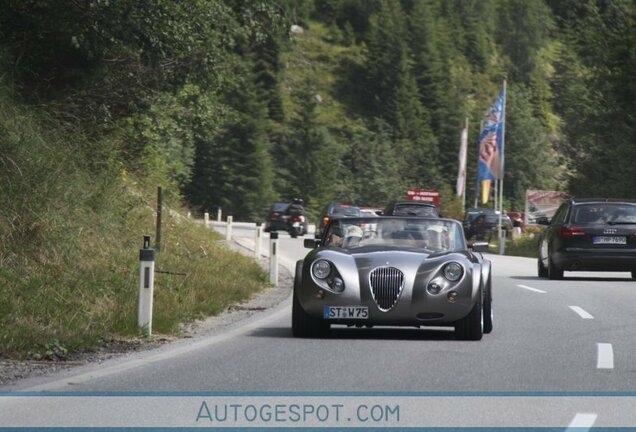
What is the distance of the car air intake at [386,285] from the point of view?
13.6 metres

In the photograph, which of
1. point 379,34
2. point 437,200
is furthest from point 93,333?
point 379,34

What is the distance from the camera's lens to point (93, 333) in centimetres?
1307

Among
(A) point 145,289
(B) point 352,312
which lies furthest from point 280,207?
(B) point 352,312

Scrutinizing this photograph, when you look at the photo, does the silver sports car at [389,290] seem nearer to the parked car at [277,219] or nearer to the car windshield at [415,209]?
the car windshield at [415,209]

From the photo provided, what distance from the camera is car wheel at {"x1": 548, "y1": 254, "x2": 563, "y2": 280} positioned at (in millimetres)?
26375

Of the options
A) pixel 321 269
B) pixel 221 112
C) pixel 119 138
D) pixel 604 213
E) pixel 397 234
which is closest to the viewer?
pixel 321 269

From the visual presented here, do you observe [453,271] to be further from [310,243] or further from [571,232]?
[571,232]

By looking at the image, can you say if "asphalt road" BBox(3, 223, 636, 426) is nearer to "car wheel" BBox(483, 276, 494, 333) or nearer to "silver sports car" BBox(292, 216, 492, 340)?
"car wheel" BBox(483, 276, 494, 333)

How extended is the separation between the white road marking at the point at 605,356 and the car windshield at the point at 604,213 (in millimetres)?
12847

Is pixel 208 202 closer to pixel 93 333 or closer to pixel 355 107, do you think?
pixel 355 107

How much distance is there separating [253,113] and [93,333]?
102213 millimetres

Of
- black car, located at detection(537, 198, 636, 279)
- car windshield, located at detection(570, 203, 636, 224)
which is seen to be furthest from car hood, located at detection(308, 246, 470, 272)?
car windshield, located at detection(570, 203, 636, 224)

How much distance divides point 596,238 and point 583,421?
57.9ft

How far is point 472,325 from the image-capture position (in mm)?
13742
